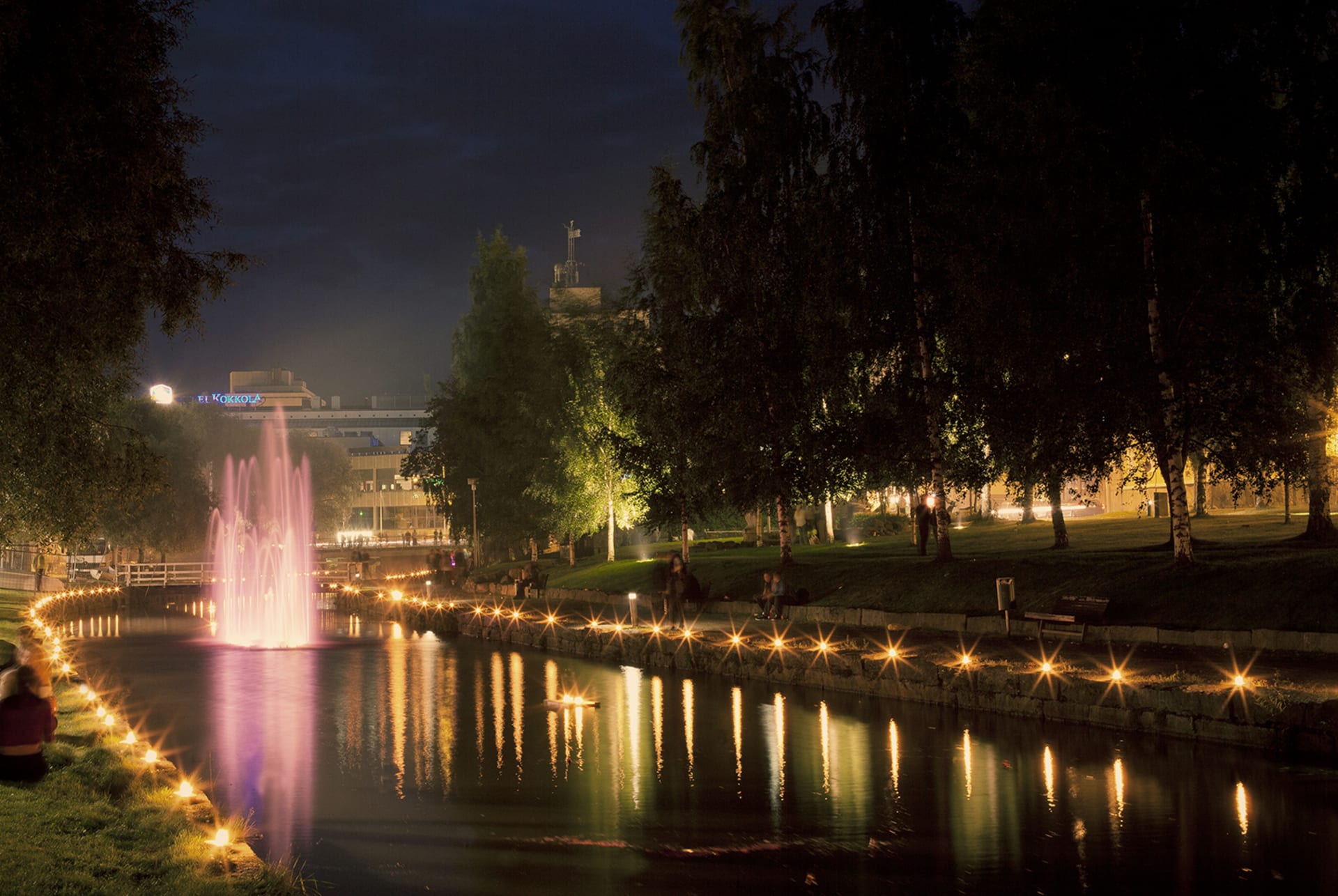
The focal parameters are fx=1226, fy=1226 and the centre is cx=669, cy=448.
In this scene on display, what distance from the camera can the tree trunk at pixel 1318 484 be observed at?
93.1ft

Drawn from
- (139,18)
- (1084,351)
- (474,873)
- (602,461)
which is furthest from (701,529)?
(474,873)

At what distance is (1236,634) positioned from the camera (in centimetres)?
1995

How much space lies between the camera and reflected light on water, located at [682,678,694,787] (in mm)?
14930

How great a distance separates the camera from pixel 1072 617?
21969 mm

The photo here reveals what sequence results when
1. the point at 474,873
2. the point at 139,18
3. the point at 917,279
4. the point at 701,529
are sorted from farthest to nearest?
the point at 701,529
the point at 917,279
the point at 139,18
the point at 474,873

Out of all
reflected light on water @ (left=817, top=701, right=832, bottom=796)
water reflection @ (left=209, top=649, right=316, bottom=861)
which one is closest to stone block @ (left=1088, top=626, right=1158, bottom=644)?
reflected light on water @ (left=817, top=701, right=832, bottom=796)

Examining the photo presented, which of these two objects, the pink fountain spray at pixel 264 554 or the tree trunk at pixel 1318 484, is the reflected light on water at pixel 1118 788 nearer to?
the tree trunk at pixel 1318 484

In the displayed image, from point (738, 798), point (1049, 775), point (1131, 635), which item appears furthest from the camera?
point (1131, 635)

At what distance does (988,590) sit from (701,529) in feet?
164

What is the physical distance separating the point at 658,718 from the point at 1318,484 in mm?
18751

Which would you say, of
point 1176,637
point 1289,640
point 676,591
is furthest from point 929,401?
point 1289,640

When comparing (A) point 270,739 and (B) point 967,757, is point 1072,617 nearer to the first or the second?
(B) point 967,757

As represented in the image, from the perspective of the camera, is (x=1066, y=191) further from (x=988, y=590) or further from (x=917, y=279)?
(x=988, y=590)

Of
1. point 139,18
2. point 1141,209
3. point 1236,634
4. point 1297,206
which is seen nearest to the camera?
point 139,18
